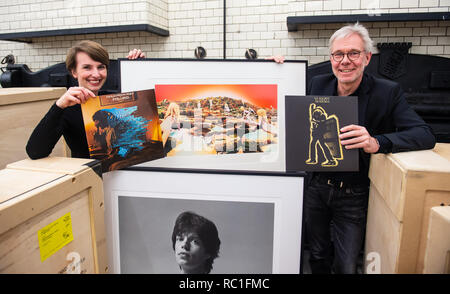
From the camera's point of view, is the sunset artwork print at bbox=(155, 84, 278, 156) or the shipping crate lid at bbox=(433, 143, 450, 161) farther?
the sunset artwork print at bbox=(155, 84, 278, 156)

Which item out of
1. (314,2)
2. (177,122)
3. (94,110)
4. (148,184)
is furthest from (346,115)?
(314,2)

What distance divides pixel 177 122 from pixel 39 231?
71cm

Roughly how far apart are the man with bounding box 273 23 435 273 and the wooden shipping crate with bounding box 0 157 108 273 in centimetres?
87

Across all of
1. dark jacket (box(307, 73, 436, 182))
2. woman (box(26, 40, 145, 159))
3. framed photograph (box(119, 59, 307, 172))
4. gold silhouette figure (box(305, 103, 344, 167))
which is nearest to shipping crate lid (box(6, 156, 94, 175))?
woman (box(26, 40, 145, 159))

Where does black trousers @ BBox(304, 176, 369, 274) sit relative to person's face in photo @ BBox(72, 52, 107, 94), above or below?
below

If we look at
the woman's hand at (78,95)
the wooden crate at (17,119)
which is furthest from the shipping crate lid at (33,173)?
the wooden crate at (17,119)

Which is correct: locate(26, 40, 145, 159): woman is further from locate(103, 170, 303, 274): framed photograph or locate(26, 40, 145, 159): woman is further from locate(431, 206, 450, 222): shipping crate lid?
locate(431, 206, 450, 222): shipping crate lid

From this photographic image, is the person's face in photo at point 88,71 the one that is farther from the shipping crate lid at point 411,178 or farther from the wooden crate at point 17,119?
the shipping crate lid at point 411,178

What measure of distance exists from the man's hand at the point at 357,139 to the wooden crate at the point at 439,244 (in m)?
0.40

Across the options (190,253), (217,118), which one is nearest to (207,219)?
(190,253)

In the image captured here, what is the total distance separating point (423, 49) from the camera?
2.93 m

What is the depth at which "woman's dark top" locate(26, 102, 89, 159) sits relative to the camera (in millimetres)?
1116

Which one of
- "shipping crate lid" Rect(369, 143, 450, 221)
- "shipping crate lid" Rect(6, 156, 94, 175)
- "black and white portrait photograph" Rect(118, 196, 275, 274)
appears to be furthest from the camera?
"black and white portrait photograph" Rect(118, 196, 275, 274)
